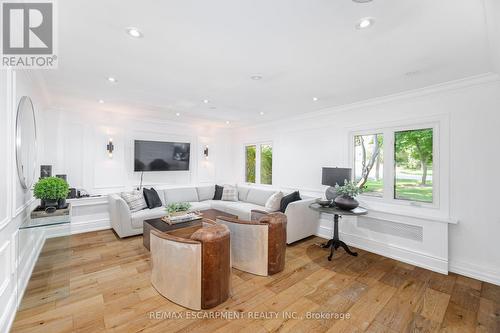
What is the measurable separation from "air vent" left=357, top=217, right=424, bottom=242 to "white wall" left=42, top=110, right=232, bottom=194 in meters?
4.33

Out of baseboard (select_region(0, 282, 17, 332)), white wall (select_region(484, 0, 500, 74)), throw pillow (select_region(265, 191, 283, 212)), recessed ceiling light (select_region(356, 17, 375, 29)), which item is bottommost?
baseboard (select_region(0, 282, 17, 332))

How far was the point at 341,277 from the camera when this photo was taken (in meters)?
2.81

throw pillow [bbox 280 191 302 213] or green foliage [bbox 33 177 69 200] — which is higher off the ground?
green foliage [bbox 33 177 69 200]

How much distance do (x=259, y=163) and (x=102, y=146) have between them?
3.72 m

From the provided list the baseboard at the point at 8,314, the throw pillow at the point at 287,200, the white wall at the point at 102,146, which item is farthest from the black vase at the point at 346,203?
the white wall at the point at 102,146

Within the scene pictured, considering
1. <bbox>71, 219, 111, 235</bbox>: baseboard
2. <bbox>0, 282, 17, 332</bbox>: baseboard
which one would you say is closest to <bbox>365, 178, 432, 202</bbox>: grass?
<bbox>0, 282, 17, 332</bbox>: baseboard

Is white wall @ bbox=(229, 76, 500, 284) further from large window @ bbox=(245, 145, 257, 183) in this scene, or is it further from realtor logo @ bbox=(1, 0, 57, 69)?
realtor logo @ bbox=(1, 0, 57, 69)

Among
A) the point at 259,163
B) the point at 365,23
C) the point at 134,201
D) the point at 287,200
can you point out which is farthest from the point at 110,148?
the point at 365,23

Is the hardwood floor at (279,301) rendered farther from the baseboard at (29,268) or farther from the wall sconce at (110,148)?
the wall sconce at (110,148)

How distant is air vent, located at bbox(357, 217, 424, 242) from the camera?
10.5 ft

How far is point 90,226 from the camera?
437cm

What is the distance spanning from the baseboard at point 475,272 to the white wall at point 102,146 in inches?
215

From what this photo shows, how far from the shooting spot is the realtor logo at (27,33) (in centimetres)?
163

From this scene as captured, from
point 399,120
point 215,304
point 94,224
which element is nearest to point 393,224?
point 399,120
